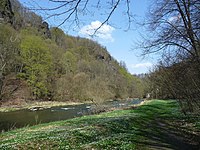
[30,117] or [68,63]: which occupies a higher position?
[68,63]

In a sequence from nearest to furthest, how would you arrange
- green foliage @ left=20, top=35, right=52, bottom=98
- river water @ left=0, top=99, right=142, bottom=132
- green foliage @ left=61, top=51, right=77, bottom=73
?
river water @ left=0, top=99, right=142, bottom=132 < green foliage @ left=20, top=35, right=52, bottom=98 < green foliage @ left=61, top=51, right=77, bottom=73

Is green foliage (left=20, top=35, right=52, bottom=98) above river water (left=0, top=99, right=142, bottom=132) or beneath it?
above

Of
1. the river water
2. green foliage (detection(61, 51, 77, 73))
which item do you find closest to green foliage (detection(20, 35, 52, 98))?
green foliage (detection(61, 51, 77, 73))

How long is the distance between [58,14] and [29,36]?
79.0 m

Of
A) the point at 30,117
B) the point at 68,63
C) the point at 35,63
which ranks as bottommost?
the point at 30,117

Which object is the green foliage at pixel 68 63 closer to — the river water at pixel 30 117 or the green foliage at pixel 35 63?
the green foliage at pixel 35 63

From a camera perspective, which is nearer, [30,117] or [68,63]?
[30,117]

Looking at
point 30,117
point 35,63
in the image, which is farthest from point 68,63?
point 30,117

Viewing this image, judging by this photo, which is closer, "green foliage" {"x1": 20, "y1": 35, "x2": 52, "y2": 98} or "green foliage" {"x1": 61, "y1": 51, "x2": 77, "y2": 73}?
"green foliage" {"x1": 20, "y1": 35, "x2": 52, "y2": 98}

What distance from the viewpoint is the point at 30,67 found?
75750 millimetres

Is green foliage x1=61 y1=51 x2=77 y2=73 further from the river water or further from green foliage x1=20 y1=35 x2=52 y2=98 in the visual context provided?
the river water

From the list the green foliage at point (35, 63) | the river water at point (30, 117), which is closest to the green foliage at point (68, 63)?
the green foliage at point (35, 63)

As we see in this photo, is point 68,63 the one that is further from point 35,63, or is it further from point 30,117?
point 30,117

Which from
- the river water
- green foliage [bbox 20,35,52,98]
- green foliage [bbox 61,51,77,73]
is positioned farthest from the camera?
green foliage [bbox 61,51,77,73]
